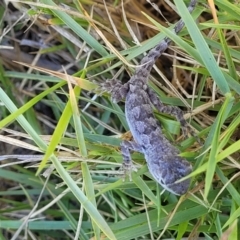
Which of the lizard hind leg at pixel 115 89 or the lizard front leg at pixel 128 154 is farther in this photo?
the lizard hind leg at pixel 115 89

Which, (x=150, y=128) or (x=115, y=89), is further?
(x=115, y=89)

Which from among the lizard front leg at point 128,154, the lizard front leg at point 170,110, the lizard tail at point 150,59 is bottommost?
the lizard front leg at point 128,154

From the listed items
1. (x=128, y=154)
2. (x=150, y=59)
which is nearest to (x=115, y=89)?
(x=150, y=59)

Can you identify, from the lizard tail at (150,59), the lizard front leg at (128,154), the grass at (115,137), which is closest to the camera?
the grass at (115,137)

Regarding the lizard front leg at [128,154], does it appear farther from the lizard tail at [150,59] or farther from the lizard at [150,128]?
the lizard tail at [150,59]

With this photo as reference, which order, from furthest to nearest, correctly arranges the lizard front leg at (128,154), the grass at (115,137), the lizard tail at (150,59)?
the lizard tail at (150,59) → the lizard front leg at (128,154) → the grass at (115,137)

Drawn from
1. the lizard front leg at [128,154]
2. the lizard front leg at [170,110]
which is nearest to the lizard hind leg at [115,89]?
the lizard front leg at [170,110]

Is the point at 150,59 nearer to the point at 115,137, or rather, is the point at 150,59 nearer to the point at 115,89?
the point at 115,89
